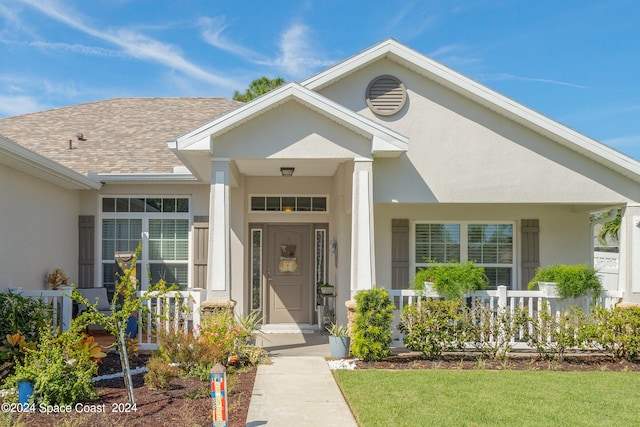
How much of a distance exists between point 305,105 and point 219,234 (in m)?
2.35

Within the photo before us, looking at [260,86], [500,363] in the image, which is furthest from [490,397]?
[260,86]

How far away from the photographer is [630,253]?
916 centimetres

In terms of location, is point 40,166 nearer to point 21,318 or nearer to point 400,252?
point 21,318

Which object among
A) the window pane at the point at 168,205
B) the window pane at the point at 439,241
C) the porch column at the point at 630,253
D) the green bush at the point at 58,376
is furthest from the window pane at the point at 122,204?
the porch column at the point at 630,253

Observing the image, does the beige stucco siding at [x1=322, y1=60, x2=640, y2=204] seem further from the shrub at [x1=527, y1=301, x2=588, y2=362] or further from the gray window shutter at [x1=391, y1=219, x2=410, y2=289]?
the shrub at [x1=527, y1=301, x2=588, y2=362]

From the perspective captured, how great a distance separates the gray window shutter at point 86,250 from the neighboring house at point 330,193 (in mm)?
20

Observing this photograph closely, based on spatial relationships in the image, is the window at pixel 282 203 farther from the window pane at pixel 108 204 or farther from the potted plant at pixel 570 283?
the potted plant at pixel 570 283

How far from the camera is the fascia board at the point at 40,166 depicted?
7.32 metres

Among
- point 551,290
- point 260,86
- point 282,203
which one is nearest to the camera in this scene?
point 551,290

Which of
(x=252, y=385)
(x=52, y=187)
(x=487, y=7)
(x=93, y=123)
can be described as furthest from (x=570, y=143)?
(x=93, y=123)

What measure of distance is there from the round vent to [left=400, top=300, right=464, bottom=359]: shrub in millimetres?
3499

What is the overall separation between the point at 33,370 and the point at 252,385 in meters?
2.39

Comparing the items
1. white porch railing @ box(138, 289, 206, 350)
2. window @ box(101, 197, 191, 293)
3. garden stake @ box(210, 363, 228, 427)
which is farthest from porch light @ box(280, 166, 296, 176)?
garden stake @ box(210, 363, 228, 427)

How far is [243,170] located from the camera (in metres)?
10.5
